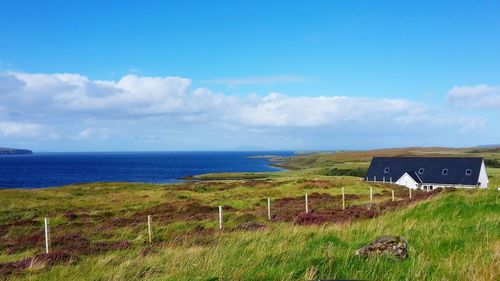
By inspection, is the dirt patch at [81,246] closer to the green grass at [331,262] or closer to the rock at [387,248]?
the green grass at [331,262]

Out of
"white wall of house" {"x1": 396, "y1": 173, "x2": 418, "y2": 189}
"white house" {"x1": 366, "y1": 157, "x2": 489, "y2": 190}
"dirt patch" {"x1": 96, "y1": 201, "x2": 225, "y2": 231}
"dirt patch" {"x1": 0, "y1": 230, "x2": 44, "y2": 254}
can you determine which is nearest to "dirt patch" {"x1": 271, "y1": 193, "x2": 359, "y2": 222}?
"dirt patch" {"x1": 96, "y1": 201, "x2": 225, "y2": 231}

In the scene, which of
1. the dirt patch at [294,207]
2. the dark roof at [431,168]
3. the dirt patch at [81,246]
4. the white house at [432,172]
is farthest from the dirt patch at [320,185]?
the dirt patch at [81,246]

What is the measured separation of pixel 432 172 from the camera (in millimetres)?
72312

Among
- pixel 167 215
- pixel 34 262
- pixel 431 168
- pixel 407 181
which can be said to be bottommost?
pixel 407 181

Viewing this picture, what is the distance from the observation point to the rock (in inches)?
314

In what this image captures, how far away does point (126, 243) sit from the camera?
757 inches

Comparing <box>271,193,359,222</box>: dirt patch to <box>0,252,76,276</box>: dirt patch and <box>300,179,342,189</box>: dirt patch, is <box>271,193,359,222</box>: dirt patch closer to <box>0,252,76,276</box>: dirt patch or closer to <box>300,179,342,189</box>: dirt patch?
<box>300,179,342,189</box>: dirt patch

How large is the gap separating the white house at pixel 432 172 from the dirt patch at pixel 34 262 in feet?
214

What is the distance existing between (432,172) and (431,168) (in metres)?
1.06

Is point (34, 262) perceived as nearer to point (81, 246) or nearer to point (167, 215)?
point (81, 246)

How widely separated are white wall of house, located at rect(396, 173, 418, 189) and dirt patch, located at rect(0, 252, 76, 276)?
65759 mm

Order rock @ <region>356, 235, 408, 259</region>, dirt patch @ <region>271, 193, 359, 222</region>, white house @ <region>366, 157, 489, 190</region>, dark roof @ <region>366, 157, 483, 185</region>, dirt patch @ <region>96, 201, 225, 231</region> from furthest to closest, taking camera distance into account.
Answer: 1. dark roof @ <region>366, 157, 483, 185</region>
2. white house @ <region>366, 157, 489, 190</region>
3. dirt patch @ <region>96, 201, 225, 231</region>
4. dirt patch @ <region>271, 193, 359, 222</region>
5. rock @ <region>356, 235, 408, 259</region>

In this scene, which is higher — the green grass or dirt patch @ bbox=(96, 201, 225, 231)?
the green grass

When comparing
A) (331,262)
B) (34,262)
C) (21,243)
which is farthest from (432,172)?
(331,262)
